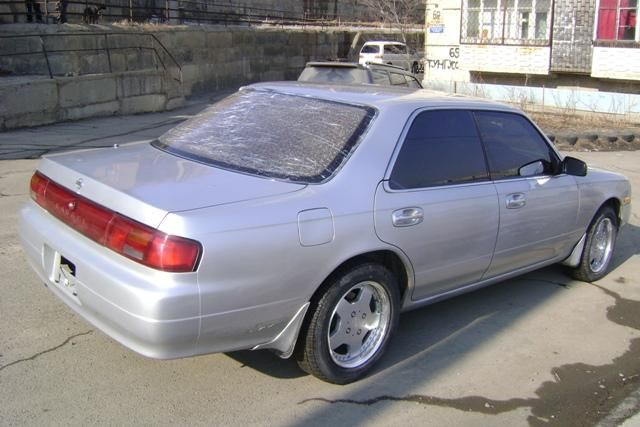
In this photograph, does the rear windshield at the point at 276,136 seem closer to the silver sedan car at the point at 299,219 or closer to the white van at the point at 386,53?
A: the silver sedan car at the point at 299,219

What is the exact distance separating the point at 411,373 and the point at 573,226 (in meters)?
2.07

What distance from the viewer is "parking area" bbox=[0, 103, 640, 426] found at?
135 inches

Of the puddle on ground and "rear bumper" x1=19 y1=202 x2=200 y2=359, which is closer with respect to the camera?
"rear bumper" x1=19 y1=202 x2=200 y2=359

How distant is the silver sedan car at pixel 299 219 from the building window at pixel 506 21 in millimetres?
16217

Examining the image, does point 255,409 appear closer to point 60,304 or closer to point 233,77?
point 60,304

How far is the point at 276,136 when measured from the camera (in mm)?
4012

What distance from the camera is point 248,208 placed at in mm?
3246

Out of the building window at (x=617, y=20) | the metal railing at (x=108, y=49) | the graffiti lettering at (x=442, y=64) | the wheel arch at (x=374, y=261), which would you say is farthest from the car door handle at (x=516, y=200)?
the graffiti lettering at (x=442, y=64)

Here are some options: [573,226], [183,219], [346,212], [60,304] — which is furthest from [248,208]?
[573,226]

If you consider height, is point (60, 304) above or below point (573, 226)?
below

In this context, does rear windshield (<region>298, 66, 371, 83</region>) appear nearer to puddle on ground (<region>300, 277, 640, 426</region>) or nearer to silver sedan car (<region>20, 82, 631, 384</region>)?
silver sedan car (<region>20, 82, 631, 384</region>)

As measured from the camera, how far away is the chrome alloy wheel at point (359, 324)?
3.71 meters

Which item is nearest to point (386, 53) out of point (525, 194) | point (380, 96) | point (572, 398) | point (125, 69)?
point (125, 69)

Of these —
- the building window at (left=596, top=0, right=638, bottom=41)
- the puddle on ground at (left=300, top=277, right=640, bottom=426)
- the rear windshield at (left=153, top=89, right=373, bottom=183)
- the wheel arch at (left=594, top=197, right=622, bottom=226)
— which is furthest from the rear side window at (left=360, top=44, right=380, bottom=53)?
the puddle on ground at (left=300, top=277, right=640, bottom=426)
